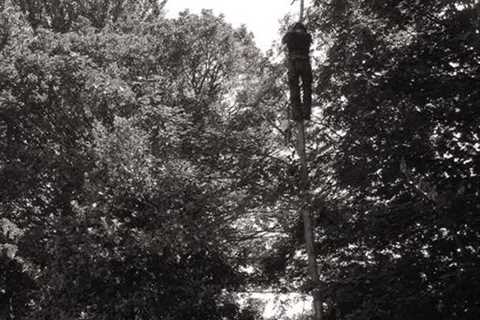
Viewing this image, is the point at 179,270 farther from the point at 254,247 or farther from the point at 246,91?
the point at 246,91

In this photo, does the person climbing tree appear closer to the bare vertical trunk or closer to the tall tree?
the bare vertical trunk

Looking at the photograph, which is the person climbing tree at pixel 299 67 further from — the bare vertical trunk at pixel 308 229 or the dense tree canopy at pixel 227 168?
the dense tree canopy at pixel 227 168

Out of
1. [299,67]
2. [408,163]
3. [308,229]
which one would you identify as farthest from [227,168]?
[408,163]

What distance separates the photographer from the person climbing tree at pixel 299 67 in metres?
6.38

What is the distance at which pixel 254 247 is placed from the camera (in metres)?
10.9

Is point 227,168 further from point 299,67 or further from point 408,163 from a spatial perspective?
point 408,163

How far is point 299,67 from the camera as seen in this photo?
21.2ft

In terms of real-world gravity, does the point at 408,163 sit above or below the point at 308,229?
above

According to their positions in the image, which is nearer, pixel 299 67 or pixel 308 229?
pixel 299 67

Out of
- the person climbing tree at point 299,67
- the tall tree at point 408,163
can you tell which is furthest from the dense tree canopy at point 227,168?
the person climbing tree at point 299,67

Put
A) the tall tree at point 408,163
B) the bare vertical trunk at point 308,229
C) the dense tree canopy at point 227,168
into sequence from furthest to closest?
1. the bare vertical trunk at point 308,229
2. the dense tree canopy at point 227,168
3. the tall tree at point 408,163

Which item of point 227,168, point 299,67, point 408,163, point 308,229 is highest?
point 227,168

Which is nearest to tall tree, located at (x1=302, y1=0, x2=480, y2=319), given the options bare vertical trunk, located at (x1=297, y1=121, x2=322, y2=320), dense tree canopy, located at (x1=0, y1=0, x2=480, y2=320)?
dense tree canopy, located at (x1=0, y1=0, x2=480, y2=320)

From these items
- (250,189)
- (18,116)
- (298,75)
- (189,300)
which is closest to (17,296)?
(18,116)
